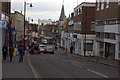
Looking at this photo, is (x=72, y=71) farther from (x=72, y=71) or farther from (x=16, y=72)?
(x=16, y=72)

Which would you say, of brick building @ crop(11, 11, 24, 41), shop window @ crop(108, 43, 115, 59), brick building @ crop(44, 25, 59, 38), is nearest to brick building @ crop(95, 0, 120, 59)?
shop window @ crop(108, 43, 115, 59)

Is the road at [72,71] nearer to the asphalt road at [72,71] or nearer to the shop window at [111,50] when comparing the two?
the asphalt road at [72,71]

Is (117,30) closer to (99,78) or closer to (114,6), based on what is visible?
(114,6)

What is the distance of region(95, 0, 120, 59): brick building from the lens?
28266 mm

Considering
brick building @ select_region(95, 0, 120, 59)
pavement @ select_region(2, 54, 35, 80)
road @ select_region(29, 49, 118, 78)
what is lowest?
road @ select_region(29, 49, 118, 78)

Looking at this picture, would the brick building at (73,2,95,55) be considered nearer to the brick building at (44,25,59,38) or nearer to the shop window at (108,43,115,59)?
the shop window at (108,43,115,59)

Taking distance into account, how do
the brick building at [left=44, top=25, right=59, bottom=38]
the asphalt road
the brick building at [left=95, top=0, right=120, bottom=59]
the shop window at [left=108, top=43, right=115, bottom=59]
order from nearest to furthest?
the asphalt road < the brick building at [left=95, top=0, right=120, bottom=59] < the shop window at [left=108, top=43, right=115, bottom=59] < the brick building at [left=44, top=25, right=59, bottom=38]

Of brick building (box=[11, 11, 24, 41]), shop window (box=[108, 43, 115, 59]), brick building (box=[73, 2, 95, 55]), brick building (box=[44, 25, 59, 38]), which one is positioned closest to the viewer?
shop window (box=[108, 43, 115, 59])

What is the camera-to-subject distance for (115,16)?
1149 inches

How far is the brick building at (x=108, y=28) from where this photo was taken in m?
28.3

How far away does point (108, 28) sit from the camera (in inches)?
1224

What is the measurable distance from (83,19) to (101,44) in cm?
981

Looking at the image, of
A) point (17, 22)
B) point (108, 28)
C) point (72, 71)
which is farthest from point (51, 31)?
point (72, 71)

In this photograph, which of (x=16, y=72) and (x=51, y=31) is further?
(x=51, y=31)
